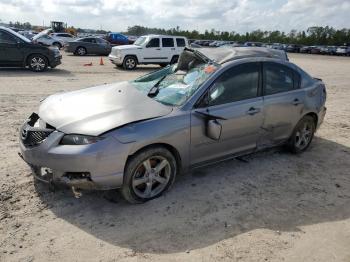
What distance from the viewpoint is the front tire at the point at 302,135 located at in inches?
234

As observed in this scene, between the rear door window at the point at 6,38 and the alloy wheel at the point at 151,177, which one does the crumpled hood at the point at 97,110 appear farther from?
the rear door window at the point at 6,38

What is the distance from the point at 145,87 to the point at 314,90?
2.84 m

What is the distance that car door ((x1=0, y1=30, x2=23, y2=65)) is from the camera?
14.1 meters

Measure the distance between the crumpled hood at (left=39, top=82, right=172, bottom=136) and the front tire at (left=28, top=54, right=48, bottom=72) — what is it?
10901 millimetres

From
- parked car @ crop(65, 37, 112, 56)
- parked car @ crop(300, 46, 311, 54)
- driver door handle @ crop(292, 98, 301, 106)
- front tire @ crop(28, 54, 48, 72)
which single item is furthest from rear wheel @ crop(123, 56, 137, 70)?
parked car @ crop(300, 46, 311, 54)

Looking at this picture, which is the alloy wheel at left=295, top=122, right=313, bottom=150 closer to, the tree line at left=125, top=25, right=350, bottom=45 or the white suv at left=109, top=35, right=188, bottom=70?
the white suv at left=109, top=35, right=188, bottom=70

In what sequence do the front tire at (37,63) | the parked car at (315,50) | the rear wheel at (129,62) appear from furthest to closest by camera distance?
the parked car at (315,50) < the rear wheel at (129,62) < the front tire at (37,63)

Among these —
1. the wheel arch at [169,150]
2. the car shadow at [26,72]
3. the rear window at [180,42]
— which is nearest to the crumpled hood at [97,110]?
the wheel arch at [169,150]

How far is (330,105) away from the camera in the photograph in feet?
34.8

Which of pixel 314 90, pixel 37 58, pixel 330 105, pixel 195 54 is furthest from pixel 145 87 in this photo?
pixel 37 58

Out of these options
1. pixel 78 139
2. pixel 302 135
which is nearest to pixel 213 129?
pixel 78 139

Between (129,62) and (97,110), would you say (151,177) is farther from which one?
(129,62)

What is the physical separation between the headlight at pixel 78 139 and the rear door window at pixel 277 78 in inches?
104

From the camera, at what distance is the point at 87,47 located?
25.6 meters
